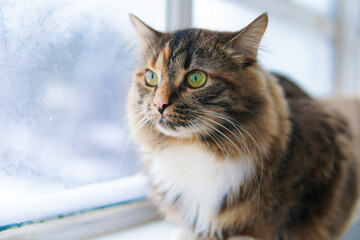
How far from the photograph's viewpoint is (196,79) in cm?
93

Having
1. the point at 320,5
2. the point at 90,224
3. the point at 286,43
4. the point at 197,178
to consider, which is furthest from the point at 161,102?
the point at 320,5

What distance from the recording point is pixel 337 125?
1.25m

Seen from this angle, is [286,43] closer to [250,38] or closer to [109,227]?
[250,38]

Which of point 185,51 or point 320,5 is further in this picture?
point 320,5

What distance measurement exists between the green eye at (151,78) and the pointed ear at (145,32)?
131mm

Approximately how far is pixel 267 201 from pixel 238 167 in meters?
0.16

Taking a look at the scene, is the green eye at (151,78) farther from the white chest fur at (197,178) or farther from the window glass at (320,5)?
the window glass at (320,5)

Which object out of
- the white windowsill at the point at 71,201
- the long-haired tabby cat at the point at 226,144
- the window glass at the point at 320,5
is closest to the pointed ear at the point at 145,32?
the long-haired tabby cat at the point at 226,144

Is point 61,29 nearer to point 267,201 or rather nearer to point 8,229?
point 8,229

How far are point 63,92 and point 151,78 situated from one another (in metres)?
0.38

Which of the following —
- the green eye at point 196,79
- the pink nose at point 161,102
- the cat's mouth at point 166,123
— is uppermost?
the green eye at point 196,79

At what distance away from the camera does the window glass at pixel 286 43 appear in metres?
1.77

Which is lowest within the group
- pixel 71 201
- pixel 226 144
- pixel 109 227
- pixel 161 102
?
pixel 109 227

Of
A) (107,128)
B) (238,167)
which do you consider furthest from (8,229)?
(238,167)
